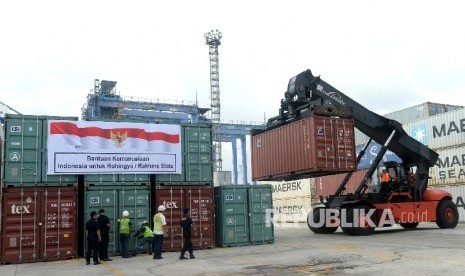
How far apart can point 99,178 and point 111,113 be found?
32.0 meters

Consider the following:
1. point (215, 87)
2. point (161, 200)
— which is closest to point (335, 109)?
point (161, 200)

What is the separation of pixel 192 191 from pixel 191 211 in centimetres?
73

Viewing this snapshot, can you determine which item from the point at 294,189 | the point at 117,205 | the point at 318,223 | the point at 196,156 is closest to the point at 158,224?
the point at 117,205

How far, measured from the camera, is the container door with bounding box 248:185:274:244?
58.9 ft

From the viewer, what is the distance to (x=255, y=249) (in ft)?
53.6

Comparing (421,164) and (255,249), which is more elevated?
(421,164)

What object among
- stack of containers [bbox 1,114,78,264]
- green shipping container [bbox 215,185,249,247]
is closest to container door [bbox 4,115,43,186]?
stack of containers [bbox 1,114,78,264]

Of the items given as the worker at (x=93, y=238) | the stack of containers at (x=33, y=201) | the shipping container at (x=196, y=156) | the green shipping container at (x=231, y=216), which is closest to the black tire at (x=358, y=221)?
the green shipping container at (x=231, y=216)

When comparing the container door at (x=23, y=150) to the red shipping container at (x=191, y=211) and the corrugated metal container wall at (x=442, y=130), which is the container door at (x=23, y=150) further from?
the corrugated metal container wall at (x=442, y=130)

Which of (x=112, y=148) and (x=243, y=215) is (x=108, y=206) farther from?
(x=243, y=215)

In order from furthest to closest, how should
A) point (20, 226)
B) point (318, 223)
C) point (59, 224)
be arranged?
point (318, 223) < point (59, 224) < point (20, 226)

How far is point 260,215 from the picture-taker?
1809 cm

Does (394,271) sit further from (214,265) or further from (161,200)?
(161,200)

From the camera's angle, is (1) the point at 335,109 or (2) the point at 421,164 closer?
(1) the point at 335,109
